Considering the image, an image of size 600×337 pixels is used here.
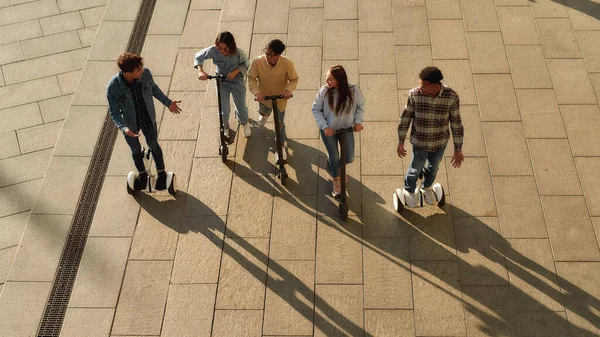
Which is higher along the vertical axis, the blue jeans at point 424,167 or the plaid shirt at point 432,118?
the plaid shirt at point 432,118

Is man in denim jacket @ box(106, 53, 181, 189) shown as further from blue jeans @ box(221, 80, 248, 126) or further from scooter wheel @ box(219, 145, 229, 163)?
scooter wheel @ box(219, 145, 229, 163)

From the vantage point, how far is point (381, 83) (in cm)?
831

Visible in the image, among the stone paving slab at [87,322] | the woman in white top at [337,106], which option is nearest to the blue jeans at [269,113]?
the woman in white top at [337,106]

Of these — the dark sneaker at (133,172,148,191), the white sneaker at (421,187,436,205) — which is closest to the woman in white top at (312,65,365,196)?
the white sneaker at (421,187,436,205)

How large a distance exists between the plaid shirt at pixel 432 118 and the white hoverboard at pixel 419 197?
0.73 metres

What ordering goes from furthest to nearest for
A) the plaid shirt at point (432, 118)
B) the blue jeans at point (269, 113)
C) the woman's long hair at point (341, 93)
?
the blue jeans at point (269, 113)
the woman's long hair at point (341, 93)
the plaid shirt at point (432, 118)

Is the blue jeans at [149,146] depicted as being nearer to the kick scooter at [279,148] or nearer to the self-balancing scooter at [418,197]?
the kick scooter at [279,148]

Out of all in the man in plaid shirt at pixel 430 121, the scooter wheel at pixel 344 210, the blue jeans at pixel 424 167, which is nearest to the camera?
the man in plaid shirt at pixel 430 121

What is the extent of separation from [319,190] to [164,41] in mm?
3390

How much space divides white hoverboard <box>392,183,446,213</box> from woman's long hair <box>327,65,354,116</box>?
3.98 ft

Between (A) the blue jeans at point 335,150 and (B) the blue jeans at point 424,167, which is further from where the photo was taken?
(A) the blue jeans at point 335,150

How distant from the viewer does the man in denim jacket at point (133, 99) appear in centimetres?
610

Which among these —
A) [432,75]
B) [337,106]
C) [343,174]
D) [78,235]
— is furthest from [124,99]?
[432,75]

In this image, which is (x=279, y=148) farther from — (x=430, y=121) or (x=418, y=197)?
(x=430, y=121)
